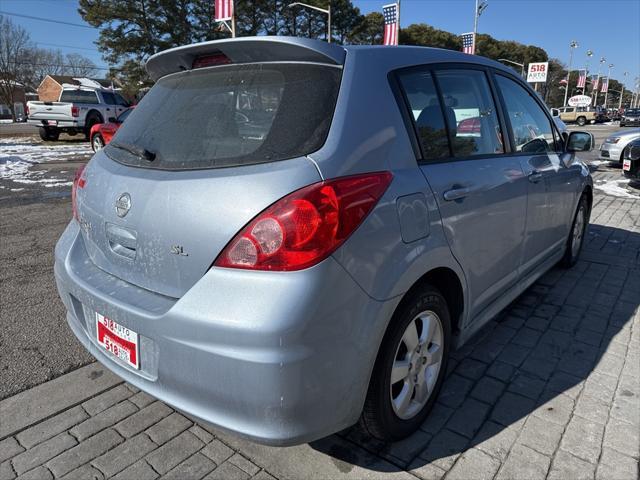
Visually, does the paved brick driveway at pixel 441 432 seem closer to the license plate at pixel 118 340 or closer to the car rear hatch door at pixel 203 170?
the license plate at pixel 118 340

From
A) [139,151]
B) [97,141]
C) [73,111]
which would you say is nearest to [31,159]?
[97,141]

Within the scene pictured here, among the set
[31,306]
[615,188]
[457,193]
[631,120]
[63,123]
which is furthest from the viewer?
[631,120]

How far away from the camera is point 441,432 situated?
2305 millimetres

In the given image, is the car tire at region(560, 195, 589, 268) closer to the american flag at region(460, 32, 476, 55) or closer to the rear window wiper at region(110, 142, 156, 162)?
the rear window wiper at region(110, 142, 156, 162)

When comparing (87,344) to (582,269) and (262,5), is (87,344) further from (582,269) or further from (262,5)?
(262,5)

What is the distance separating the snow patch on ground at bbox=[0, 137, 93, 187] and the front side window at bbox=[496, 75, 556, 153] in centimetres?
832

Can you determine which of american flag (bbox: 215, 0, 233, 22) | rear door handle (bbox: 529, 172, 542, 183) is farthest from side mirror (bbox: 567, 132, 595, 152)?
american flag (bbox: 215, 0, 233, 22)

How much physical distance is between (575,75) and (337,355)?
105 m

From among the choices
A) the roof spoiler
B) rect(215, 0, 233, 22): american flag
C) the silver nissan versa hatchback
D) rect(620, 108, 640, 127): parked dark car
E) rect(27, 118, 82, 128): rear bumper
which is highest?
rect(215, 0, 233, 22): american flag

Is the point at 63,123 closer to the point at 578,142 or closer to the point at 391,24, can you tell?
the point at 391,24

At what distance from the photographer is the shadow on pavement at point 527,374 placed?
221 centimetres

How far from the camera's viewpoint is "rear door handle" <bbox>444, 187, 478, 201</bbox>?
216 cm

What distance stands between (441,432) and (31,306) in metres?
3.11

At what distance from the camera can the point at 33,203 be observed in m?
7.22
